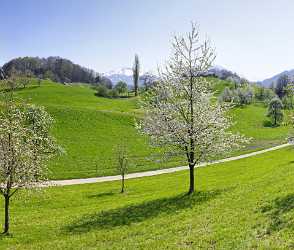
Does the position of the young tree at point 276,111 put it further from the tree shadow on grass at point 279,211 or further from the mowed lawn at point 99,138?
the tree shadow on grass at point 279,211

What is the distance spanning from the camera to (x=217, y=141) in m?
31.4

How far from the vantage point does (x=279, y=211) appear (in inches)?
744

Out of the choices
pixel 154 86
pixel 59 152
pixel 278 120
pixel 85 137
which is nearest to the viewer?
pixel 154 86

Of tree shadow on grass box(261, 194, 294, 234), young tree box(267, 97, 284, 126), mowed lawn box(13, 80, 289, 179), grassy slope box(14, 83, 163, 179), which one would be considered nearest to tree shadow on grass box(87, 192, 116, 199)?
mowed lawn box(13, 80, 289, 179)

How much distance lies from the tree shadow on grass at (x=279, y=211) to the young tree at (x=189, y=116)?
32.3 feet

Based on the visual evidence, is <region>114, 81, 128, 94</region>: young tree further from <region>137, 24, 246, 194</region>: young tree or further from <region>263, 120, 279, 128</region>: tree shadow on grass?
<region>137, 24, 246, 194</region>: young tree

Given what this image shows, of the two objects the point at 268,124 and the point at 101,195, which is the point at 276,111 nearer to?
the point at 268,124

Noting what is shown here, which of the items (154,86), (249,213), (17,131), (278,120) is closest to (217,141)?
(154,86)

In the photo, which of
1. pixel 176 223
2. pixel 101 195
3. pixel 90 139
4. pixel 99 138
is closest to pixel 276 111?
pixel 99 138

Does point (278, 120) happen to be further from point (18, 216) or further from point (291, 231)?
point (291, 231)

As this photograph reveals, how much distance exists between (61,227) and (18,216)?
8.02 metres

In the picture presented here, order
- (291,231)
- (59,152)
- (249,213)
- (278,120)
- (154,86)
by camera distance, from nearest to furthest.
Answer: (291,231)
(249,213)
(154,86)
(59,152)
(278,120)

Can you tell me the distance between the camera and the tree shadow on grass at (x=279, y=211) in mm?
16381

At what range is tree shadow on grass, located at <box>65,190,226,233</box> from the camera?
24.4 metres
